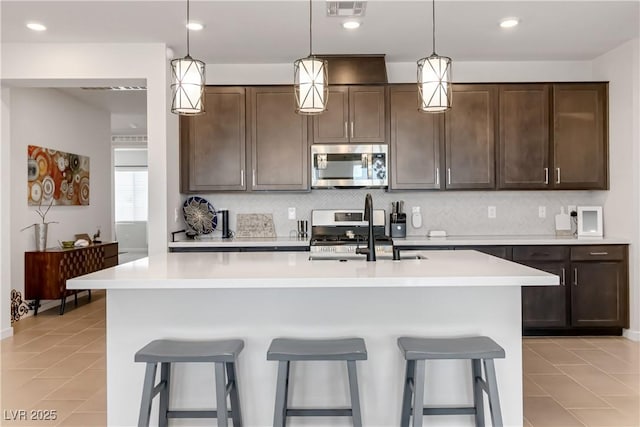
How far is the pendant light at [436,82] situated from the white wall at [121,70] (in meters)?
2.53

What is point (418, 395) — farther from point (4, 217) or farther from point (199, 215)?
point (4, 217)

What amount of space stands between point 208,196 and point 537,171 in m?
3.31

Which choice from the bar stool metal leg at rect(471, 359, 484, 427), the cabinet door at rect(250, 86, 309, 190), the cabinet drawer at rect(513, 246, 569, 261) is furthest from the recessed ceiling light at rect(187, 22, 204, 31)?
the cabinet drawer at rect(513, 246, 569, 261)

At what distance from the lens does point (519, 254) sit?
4363 mm

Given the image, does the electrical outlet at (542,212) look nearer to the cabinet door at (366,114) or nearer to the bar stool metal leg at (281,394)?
the cabinet door at (366,114)

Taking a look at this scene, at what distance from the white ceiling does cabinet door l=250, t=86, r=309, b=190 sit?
45 centimetres

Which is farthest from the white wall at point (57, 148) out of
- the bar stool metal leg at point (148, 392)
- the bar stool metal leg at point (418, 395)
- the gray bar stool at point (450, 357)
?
the bar stool metal leg at point (418, 395)

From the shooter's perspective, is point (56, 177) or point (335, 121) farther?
point (56, 177)


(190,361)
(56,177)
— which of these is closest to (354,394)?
(190,361)

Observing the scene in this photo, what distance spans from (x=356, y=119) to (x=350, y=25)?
986 mm

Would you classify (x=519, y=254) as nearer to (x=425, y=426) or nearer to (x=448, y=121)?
(x=448, y=121)

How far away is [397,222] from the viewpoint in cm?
474

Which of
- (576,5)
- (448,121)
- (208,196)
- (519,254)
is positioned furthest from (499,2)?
(208,196)

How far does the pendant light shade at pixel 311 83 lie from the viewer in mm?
2625
